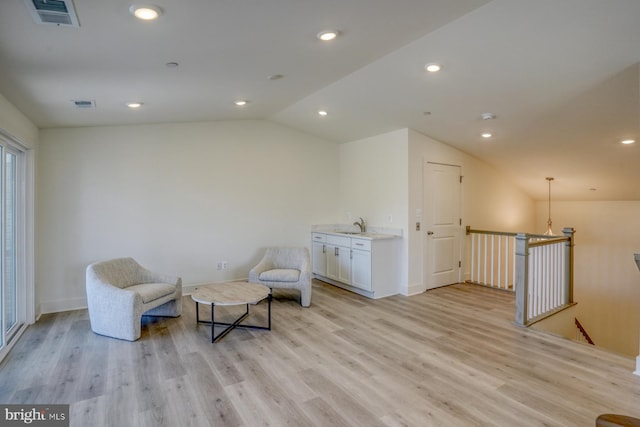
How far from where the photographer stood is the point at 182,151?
17.1ft

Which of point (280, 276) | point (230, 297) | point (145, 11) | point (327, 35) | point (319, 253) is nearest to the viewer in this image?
point (145, 11)

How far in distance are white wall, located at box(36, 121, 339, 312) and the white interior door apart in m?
1.89

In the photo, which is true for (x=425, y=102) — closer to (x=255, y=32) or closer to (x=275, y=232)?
(x=255, y=32)

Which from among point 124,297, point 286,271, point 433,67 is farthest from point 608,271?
point 124,297

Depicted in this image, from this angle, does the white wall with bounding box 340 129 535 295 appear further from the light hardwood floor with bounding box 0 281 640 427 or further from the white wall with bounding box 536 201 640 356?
the light hardwood floor with bounding box 0 281 640 427

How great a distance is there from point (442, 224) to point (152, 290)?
430 centimetres

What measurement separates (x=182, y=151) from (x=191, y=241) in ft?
4.53

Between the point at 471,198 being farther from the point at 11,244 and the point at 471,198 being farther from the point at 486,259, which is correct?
the point at 11,244

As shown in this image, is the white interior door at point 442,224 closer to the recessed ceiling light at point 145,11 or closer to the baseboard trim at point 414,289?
the baseboard trim at point 414,289

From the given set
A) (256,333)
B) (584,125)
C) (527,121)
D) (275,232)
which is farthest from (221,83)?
(584,125)

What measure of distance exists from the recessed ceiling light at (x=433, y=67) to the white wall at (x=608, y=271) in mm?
A: 4838

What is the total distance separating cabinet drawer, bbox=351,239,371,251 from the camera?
4.99 metres

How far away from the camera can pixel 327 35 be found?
104 inches

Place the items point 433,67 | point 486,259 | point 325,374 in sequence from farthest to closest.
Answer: point 486,259, point 433,67, point 325,374
